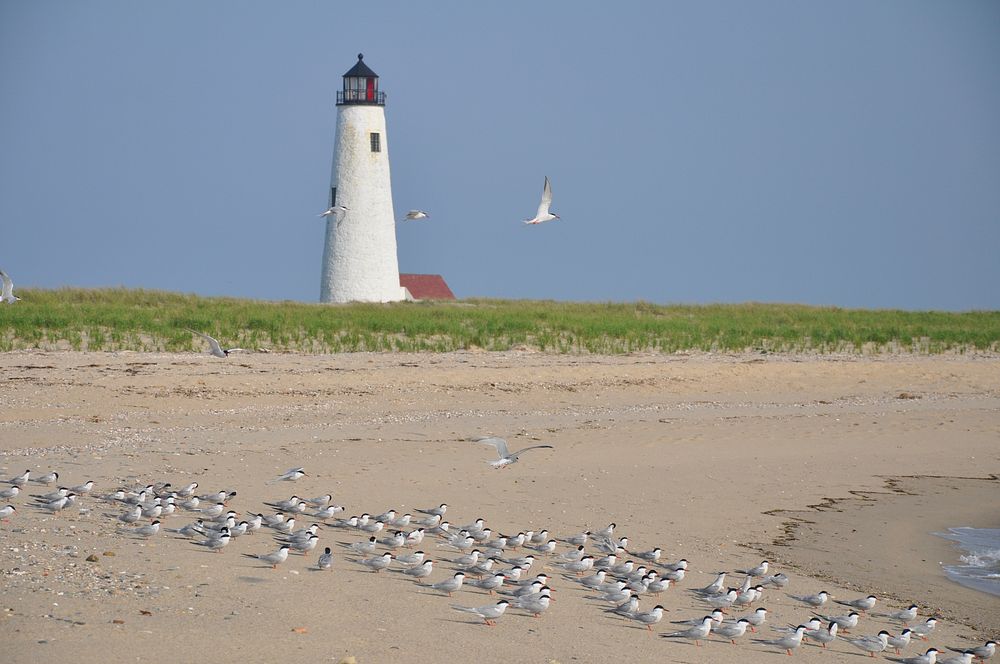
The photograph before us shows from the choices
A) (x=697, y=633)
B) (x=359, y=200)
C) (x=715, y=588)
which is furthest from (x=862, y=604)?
(x=359, y=200)

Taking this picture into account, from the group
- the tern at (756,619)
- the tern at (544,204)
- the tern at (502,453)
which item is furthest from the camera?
the tern at (544,204)

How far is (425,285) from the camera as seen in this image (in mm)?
59438

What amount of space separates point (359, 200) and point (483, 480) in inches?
1149

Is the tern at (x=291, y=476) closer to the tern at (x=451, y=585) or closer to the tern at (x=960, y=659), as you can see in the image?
the tern at (x=451, y=585)

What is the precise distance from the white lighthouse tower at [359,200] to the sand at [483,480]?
53.0 ft

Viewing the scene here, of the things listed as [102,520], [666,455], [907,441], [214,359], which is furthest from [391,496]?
[214,359]

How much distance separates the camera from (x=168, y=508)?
12.8m

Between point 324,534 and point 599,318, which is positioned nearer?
point 324,534

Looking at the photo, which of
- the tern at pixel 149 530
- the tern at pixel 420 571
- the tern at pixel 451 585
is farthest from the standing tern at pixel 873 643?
the tern at pixel 149 530

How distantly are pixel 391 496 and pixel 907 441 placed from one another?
31.1 feet

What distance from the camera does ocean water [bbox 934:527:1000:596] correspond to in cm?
1295

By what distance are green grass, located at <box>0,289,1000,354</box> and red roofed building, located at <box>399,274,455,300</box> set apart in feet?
48.1

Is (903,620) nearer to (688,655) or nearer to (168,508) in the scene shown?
(688,655)

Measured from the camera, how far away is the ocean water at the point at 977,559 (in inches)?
510
